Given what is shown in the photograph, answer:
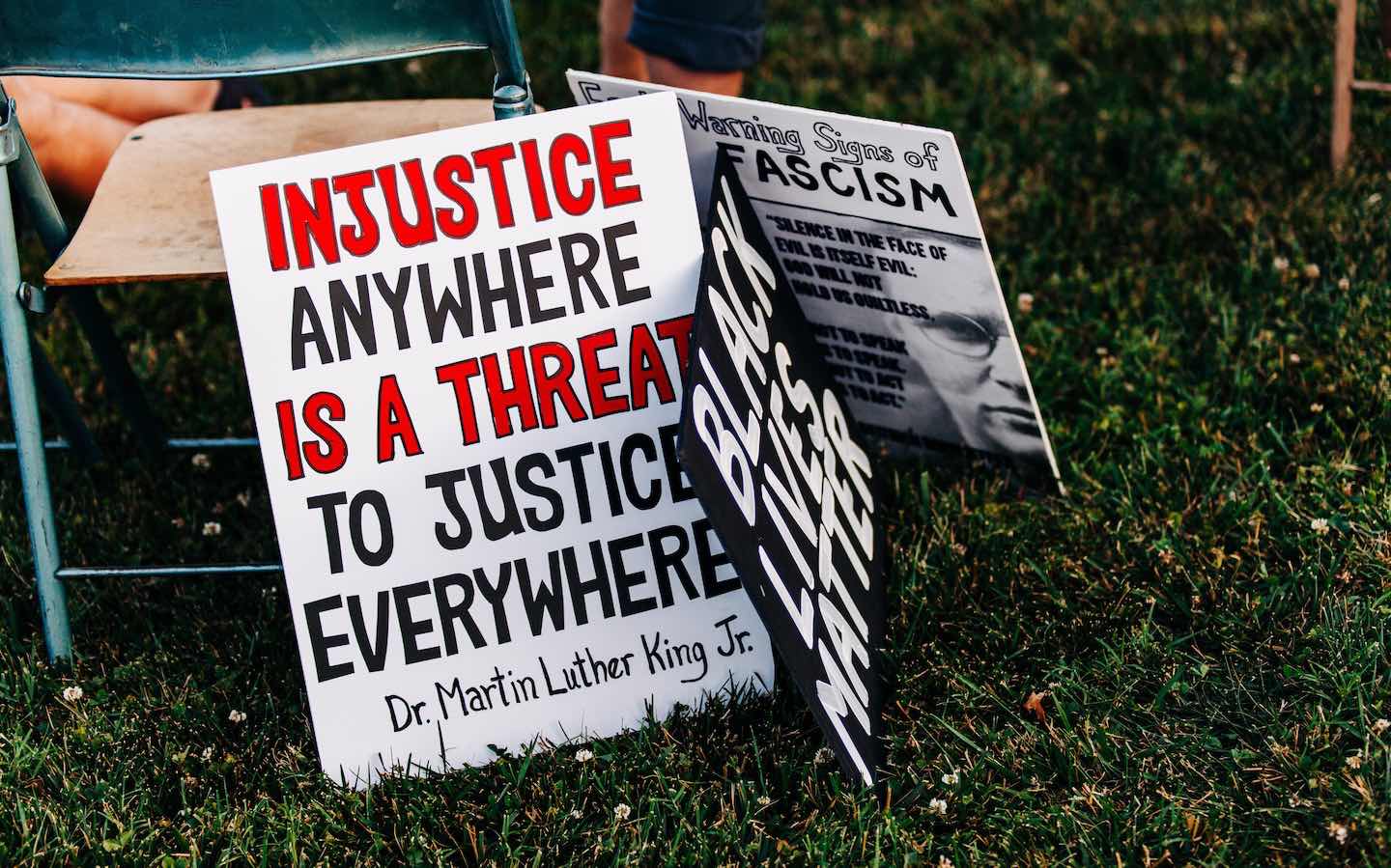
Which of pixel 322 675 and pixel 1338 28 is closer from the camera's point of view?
pixel 322 675

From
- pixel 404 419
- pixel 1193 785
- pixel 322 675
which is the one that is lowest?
pixel 1193 785

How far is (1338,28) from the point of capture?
10.1ft

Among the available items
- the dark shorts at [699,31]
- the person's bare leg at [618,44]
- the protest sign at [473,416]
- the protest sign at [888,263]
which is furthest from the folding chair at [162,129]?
the person's bare leg at [618,44]

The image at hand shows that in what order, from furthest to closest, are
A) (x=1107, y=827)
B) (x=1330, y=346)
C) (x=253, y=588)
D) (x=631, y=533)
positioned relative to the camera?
1. (x=1330, y=346)
2. (x=253, y=588)
3. (x=631, y=533)
4. (x=1107, y=827)

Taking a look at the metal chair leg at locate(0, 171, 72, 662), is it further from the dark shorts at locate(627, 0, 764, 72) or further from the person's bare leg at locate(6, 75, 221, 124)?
the dark shorts at locate(627, 0, 764, 72)

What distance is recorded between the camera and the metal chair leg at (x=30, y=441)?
1.93m

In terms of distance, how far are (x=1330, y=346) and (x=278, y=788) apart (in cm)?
215

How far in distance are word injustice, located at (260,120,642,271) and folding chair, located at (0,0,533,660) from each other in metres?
0.10

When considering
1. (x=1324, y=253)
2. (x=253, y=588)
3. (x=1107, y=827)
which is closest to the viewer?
(x=1107, y=827)

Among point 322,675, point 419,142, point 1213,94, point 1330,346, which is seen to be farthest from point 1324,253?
point 322,675

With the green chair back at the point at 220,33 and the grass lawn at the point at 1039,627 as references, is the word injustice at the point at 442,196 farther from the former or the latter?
the grass lawn at the point at 1039,627

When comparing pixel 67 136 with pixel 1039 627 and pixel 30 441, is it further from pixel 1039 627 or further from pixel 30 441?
pixel 1039 627

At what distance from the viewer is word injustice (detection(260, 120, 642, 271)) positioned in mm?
1831

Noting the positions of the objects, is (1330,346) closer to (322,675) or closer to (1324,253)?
(1324,253)
